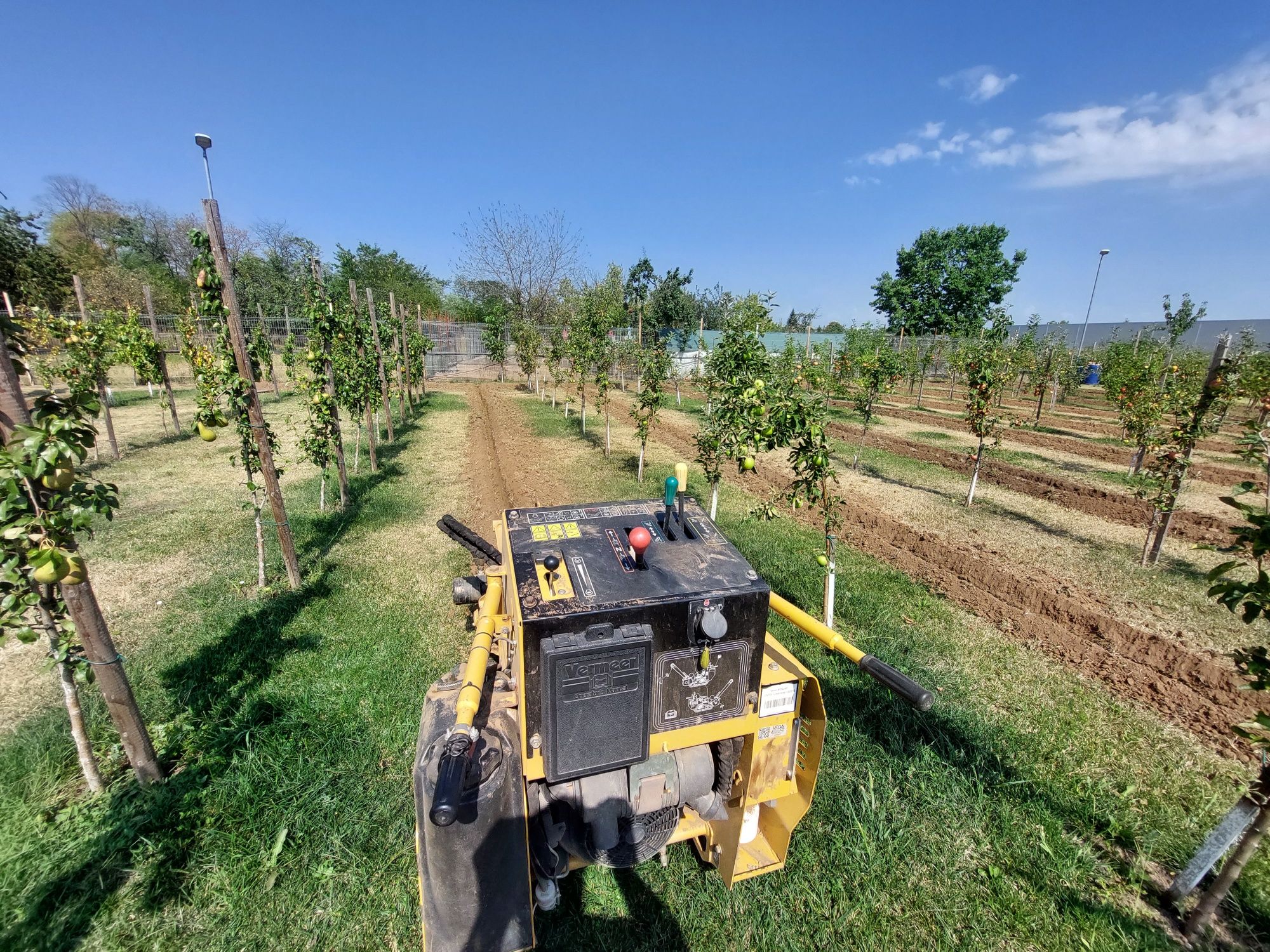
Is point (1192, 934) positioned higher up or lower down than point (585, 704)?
lower down

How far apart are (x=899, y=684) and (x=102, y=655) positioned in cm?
426

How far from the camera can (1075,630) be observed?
5.66 metres

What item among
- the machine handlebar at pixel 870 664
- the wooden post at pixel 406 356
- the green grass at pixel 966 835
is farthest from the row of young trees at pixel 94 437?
the wooden post at pixel 406 356

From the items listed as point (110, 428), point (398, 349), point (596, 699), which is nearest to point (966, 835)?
point (596, 699)

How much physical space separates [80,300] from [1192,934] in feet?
60.7

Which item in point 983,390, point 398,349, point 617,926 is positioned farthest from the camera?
point 398,349

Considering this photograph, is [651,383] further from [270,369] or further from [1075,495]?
[1075,495]

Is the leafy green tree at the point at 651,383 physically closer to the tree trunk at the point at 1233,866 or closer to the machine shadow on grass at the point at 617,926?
the machine shadow on grass at the point at 617,926

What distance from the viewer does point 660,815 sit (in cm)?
264

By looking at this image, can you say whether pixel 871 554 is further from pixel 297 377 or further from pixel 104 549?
pixel 104 549

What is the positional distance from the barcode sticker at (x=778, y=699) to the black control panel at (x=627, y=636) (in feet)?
0.26

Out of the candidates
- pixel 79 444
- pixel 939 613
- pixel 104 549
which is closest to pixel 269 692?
pixel 79 444

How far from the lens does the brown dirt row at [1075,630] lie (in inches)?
179

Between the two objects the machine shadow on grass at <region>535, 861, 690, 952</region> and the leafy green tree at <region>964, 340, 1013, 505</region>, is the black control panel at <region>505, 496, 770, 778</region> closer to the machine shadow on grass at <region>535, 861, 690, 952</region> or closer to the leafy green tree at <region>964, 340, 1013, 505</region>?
the machine shadow on grass at <region>535, 861, 690, 952</region>
